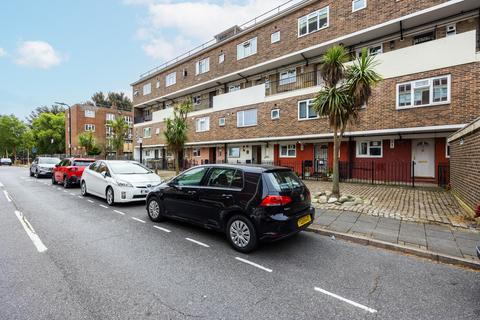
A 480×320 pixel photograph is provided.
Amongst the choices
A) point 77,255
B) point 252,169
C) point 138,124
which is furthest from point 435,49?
point 138,124

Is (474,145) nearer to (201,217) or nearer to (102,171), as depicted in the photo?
(201,217)

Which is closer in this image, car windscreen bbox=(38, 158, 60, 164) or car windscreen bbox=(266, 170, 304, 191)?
car windscreen bbox=(266, 170, 304, 191)

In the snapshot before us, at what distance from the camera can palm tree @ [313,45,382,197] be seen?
7984 millimetres

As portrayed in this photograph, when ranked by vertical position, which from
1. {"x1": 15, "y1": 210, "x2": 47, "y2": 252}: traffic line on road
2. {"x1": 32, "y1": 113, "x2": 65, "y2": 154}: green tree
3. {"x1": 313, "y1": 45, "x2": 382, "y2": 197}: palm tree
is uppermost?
{"x1": 32, "y1": 113, "x2": 65, "y2": 154}: green tree

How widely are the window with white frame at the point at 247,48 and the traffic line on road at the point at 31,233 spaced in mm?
16587

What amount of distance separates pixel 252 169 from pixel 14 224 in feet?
19.9

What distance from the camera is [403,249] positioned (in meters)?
4.33

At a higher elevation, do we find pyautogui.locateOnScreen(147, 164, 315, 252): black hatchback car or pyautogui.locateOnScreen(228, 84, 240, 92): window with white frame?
pyautogui.locateOnScreen(228, 84, 240, 92): window with white frame

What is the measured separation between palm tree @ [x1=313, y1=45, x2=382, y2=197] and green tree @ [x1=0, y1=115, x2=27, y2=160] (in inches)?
2789

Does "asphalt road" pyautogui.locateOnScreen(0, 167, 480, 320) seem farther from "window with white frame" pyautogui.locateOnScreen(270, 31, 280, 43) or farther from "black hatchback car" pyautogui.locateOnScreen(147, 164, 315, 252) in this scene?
"window with white frame" pyautogui.locateOnScreen(270, 31, 280, 43)

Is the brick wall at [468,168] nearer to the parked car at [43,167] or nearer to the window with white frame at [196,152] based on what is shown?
the window with white frame at [196,152]

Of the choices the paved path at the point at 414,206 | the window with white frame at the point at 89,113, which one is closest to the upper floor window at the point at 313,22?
the paved path at the point at 414,206

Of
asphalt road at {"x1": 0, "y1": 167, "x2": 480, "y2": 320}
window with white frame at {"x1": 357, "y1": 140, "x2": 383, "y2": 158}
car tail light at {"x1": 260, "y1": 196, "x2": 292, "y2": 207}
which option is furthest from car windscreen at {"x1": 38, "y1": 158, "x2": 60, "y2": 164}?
window with white frame at {"x1": 357, "y1": 140, "x2": 383, "y2": 158}

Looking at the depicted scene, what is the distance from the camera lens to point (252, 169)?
15.1 ft
